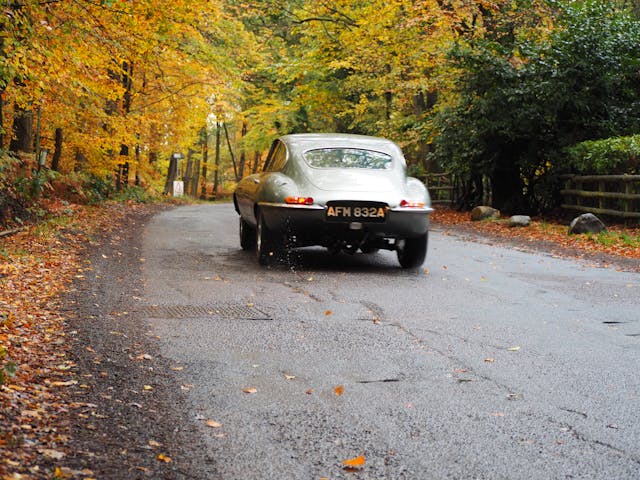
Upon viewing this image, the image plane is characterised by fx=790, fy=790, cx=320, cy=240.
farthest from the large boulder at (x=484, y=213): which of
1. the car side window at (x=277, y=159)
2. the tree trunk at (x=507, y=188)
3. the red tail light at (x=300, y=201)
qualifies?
the red tail light at (x=300, y=201)

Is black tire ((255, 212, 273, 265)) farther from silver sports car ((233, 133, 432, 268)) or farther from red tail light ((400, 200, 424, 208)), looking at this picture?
red tail light ((400, 200, 424, 208))

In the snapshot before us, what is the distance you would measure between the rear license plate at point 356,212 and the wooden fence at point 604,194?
9138mm

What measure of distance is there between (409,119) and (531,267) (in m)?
18.7

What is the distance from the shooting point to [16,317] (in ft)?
21.3

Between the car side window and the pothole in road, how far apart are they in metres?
3.64

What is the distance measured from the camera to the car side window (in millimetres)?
10916

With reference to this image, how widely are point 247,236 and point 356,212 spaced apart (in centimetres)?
324

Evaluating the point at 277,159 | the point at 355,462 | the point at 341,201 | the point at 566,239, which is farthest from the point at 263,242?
the point at 566,239

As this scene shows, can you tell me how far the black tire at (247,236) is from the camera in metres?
12.5

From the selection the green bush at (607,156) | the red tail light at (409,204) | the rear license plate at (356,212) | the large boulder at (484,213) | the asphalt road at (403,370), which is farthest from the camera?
the large boulder at (484,213)

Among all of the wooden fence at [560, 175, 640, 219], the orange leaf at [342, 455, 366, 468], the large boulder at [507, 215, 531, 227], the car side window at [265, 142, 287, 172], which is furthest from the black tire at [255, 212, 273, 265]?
the large boulder at [507, 215, 531, 227]

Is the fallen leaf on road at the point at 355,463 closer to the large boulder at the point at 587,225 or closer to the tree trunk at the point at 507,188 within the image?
the large boulder at the point at 587,225

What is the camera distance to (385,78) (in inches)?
1104

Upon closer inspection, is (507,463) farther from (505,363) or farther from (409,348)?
(409,348)
